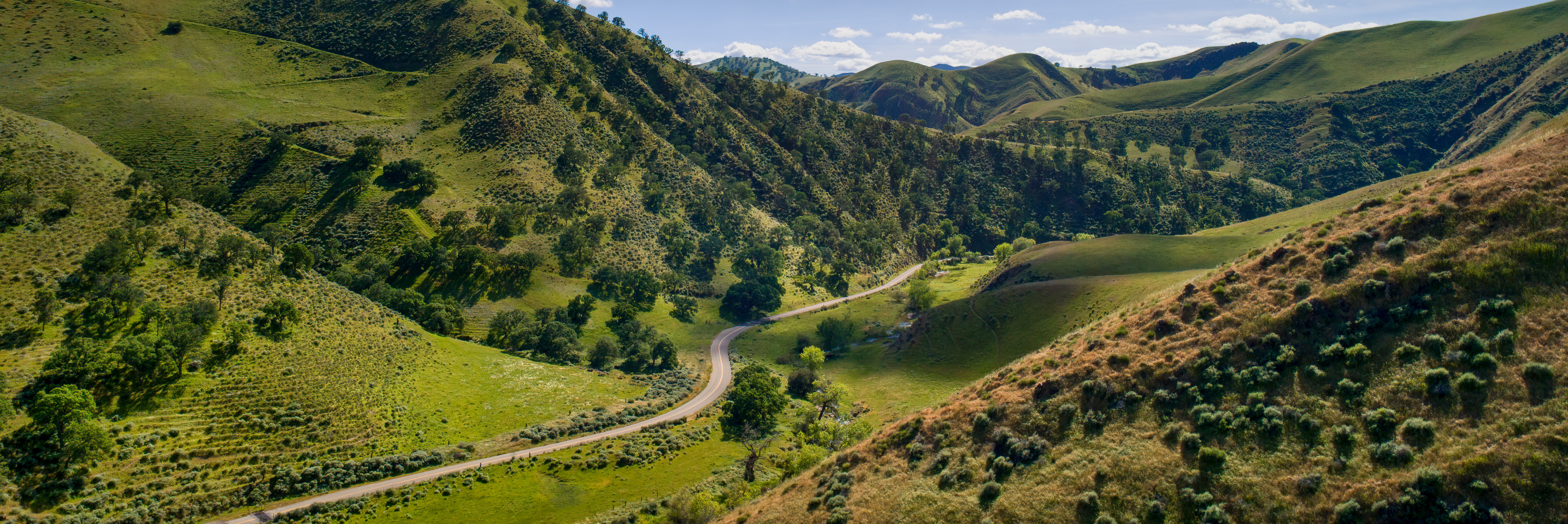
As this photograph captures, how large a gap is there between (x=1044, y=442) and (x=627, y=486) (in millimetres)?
43716

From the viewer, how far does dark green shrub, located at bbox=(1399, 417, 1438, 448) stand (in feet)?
105

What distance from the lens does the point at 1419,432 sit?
32.5 metres

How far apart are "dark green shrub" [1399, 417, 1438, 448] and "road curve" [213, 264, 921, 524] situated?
235 feet

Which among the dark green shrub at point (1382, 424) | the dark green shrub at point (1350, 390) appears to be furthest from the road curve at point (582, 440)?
the dark green shrub at point (1382, 424)

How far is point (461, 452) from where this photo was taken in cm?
6881

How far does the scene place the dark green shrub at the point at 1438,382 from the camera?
33.8 m

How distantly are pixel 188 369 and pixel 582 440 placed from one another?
39.1m

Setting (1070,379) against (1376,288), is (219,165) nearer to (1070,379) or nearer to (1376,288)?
(1070,379)

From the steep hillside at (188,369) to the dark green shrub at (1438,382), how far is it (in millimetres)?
79145

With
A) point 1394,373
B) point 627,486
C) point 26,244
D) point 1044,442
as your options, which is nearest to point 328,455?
point 627,486

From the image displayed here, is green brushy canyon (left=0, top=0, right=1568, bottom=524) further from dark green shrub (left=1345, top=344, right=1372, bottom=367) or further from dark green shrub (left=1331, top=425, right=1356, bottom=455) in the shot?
dark green shrub (left=1345, top=344, right=1372, bottom=367)

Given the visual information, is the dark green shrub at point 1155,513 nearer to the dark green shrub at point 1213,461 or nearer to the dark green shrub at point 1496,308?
the dark green shrub at point 1213,461

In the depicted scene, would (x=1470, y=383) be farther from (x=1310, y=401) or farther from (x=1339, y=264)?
(x=1339, y=264)

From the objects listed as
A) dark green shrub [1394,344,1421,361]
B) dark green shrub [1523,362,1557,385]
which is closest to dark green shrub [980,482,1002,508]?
dark green shrub [1394,344,1421,361]
